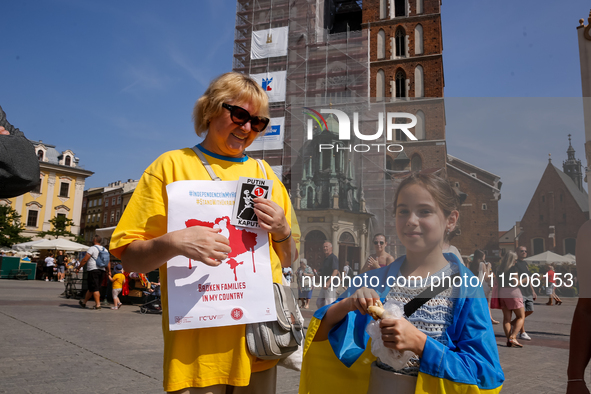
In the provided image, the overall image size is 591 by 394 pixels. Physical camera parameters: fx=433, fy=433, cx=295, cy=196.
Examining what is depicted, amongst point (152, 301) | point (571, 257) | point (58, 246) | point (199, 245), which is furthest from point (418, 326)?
point (58, 246)

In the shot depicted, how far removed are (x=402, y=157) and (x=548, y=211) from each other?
529 millimetres

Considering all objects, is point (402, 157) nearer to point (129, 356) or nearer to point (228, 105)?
point (228, 105)

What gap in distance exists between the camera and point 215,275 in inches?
56.6

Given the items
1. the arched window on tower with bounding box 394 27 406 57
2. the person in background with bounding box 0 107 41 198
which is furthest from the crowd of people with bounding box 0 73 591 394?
the arched window on tower with bounding box 394 27 406 57

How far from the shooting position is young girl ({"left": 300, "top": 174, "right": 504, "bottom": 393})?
1399 millimetres

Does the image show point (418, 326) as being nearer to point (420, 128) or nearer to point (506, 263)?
point (506, 263)

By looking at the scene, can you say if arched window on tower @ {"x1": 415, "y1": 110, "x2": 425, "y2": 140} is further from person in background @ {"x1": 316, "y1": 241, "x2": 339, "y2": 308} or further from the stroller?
the stroller

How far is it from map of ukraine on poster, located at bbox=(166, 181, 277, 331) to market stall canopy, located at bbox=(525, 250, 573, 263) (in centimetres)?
93

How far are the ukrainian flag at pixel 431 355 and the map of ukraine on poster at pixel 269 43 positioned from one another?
98.2ft

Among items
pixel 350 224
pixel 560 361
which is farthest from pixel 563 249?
pixel 560 361

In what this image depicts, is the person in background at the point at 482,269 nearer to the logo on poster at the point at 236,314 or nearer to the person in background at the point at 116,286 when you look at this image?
the logo on poster at the point at 236,314

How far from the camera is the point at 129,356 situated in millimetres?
5004

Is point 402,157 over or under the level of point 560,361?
over

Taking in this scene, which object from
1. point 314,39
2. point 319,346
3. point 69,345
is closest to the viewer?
point 319,346
